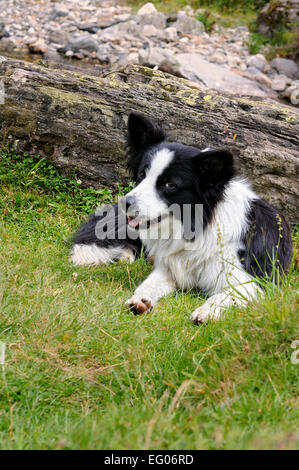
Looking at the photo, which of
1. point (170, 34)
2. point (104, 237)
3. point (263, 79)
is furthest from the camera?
point (170, 34)

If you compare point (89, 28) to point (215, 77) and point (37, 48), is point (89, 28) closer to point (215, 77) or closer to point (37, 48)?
point (37, 48)

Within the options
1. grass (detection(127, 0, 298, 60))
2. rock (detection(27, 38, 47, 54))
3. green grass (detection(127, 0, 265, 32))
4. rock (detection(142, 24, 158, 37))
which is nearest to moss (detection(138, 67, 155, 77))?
rock (detection(27, 38, 47, 54))

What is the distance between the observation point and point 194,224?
155 inches

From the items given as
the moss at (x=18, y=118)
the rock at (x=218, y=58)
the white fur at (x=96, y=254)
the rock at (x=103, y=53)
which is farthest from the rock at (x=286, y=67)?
the white fur at (x=96, y=254)

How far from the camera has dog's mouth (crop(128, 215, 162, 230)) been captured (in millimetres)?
3740

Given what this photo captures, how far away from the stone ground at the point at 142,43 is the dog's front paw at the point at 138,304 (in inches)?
314

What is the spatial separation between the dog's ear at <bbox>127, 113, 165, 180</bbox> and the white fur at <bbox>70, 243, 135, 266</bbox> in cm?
84

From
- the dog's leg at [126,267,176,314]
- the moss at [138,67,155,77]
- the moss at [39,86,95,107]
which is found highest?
the moss at [138,67,155,77]

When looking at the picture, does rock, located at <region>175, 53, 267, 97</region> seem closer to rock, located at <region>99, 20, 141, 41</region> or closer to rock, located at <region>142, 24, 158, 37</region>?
rock, located at <region>142, 24, 158, 37</region>

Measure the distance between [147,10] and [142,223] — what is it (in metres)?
13.9

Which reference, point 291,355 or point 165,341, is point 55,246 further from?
point 291,355

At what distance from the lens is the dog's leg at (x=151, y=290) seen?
12.0ft

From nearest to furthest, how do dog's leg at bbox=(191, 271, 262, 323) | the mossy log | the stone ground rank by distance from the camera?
dog's leg at bbox=(191, 271, 262, 323) < the mossy log < the stone ground

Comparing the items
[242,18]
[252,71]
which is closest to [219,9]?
[242,18]
